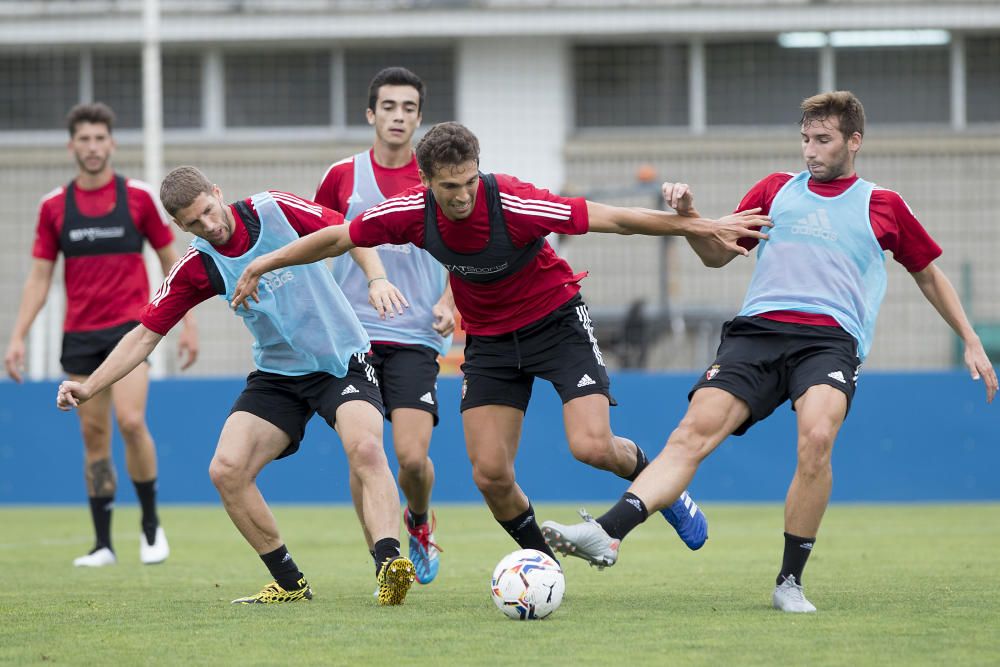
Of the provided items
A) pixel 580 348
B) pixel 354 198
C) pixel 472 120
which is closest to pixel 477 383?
pixel 580 348

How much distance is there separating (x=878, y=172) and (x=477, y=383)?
1261cm

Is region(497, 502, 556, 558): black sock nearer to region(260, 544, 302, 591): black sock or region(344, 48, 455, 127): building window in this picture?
region(260, 544, 302, 591): black sock

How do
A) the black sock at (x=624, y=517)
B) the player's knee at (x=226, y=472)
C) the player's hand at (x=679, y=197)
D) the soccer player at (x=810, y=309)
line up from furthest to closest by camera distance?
the player's knee at (x=226, y=472), the soccer player at (x=810, y=309), the player's hand at (x=679, y=197), the black sock at (x=624, y=517)

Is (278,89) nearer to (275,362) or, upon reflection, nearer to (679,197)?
(275,362)

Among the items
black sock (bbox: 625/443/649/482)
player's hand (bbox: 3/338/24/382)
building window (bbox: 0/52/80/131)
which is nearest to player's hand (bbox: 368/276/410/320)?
black sock (bbox: 625/443/649/482)

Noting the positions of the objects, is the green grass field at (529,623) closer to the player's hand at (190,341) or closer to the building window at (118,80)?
the player's hand at (190,341)

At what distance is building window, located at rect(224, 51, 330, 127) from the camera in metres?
18.9

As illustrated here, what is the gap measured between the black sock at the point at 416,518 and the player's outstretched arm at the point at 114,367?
1.79 metres

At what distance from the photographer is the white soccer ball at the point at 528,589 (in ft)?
A: 18.7

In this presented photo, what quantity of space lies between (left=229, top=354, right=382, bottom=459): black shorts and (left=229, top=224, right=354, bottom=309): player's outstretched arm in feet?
2.16

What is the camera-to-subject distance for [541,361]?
22.1ft

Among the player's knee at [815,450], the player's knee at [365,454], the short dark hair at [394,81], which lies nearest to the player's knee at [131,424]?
the short dark hair at [394,81]

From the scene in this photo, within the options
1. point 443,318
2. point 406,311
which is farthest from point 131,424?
point 443,318

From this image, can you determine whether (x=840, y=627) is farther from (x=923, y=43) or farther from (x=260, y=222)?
(x=923, y=43)
